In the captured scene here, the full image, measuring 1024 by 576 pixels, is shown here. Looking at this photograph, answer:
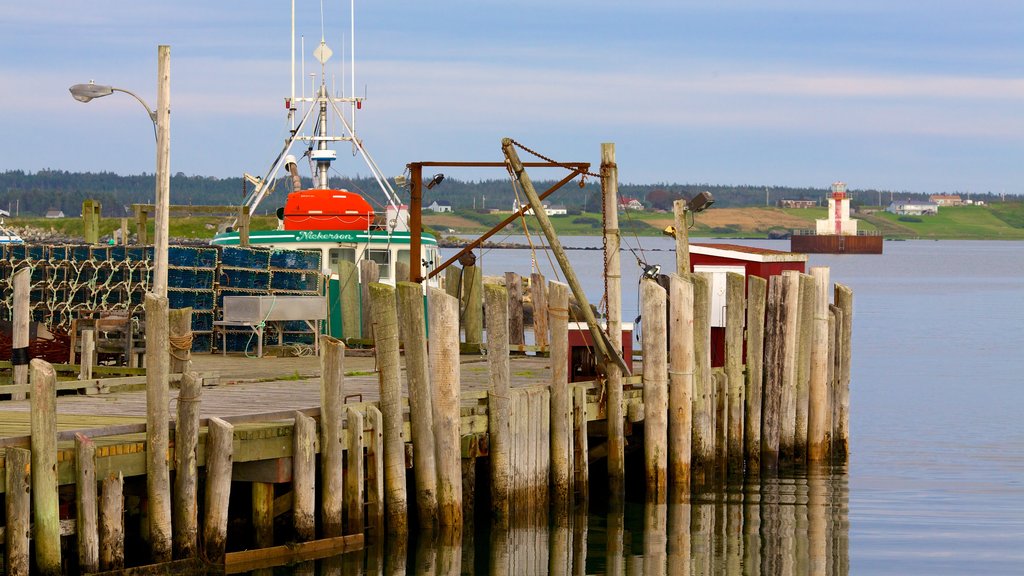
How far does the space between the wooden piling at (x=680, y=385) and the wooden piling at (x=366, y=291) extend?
928 cm

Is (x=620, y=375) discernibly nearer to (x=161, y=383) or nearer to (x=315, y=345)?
(x=161, y=383)

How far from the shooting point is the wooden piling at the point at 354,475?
14.0 m

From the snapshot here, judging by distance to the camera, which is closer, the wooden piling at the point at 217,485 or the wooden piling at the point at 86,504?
the wooden piling at the point at 86,504

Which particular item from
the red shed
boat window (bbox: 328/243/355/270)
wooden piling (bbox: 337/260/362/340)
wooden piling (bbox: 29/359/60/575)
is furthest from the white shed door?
wooden piling (bbox: 29/359/60/575)

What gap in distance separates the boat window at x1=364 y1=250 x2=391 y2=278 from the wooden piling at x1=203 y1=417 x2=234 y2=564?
15.7 meters

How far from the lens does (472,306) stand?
2791 centimetres

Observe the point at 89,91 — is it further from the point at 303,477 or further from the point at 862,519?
the point at 862,519

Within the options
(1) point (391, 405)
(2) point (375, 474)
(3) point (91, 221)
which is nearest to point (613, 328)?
(1) point (391, 405)

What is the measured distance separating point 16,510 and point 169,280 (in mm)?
13613

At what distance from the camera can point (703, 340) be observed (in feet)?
60.1

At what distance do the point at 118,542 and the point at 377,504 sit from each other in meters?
2.85

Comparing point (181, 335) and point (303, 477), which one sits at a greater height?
point (181, 335)

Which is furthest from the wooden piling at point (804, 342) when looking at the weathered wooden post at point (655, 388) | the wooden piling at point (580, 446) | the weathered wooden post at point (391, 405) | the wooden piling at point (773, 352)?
the weathered wooden post at point (391, 405)

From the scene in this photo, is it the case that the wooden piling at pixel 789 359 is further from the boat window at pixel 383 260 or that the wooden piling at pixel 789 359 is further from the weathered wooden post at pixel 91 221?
the weathered wooden post at pixel 91 221
